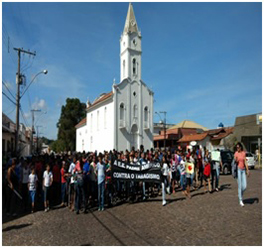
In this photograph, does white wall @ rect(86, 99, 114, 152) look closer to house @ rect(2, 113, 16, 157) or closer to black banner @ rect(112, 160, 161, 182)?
house @ rect(2, 113, 16, 157)

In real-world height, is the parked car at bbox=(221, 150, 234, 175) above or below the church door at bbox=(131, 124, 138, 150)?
below

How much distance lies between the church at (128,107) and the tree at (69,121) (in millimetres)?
22149

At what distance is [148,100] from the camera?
147ft

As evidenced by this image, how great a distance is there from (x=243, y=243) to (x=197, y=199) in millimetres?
5088

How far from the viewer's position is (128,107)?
42312 mm

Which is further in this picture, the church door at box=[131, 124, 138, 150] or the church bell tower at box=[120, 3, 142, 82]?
the church bell tower at box=[120, 3, 142, 82]

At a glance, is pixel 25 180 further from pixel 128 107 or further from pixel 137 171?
pixel 128 107

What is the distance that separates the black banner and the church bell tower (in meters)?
33.7

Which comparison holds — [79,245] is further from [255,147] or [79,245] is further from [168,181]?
[255,147]

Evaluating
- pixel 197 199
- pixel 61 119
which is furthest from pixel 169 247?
pixel 61 119

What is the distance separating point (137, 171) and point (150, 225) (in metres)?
3.42

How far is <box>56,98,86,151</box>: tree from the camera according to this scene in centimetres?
6734

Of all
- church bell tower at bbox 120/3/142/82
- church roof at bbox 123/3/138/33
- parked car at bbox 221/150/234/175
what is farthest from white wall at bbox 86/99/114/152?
parked car at bbox 221/150/234/175

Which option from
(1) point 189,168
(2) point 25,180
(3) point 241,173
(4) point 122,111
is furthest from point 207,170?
(4) point 122,111
